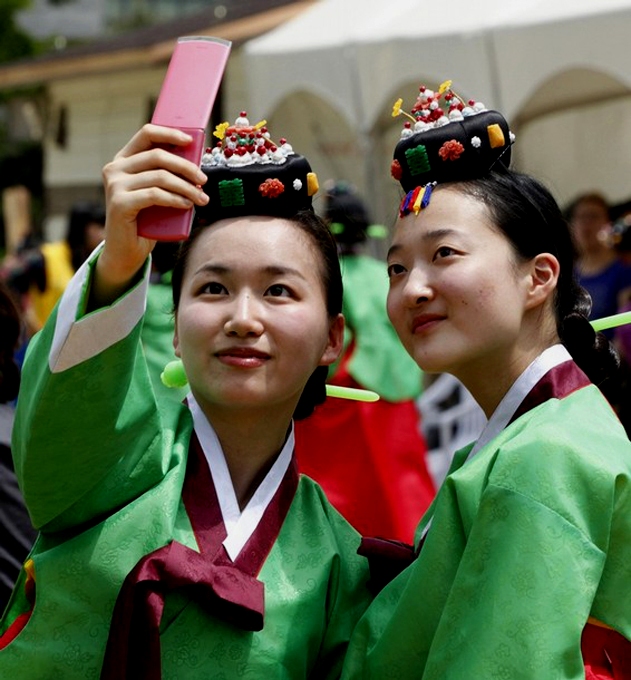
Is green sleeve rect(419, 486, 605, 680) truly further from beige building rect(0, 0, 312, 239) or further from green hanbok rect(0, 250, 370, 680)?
beige building rect(0, 0, 312, 239)

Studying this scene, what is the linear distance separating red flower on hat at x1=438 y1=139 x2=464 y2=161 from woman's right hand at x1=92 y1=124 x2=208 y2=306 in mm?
496

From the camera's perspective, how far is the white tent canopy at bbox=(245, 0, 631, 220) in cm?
617

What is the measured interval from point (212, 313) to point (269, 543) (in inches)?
15.8

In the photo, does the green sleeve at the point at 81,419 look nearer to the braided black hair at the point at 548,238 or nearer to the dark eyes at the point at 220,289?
the dark eyes at the point at 220,289

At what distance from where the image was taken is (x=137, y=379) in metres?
2.11

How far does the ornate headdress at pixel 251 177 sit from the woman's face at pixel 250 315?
1.1 inches

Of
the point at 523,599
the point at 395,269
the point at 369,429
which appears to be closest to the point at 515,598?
the point at 523,599

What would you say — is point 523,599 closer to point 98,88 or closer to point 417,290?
point 417,290

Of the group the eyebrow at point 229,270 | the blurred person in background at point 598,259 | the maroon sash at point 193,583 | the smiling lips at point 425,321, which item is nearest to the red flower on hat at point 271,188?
the eyebrow at point 229,270

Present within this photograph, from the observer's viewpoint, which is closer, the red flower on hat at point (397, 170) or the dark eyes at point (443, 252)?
the dark eyes at point (443, 252)

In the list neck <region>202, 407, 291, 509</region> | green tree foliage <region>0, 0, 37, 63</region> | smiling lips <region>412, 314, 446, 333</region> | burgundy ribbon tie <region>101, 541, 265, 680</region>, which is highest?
smiling lips <region>412, 314, 446, 333</region>

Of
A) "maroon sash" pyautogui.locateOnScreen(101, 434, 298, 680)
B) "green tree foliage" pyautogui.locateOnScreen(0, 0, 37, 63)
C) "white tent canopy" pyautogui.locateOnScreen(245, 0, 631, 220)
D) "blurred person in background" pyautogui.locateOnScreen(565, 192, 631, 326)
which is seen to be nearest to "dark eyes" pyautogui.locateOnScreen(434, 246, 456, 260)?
"maroon sash" pyautogui.locateOnScreen(101, 434, 298, 680)

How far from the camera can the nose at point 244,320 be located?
2174 millimetres

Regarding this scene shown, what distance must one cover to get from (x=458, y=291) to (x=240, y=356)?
1.27ft
